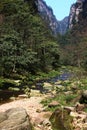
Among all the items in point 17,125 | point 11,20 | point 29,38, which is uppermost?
point 17,125

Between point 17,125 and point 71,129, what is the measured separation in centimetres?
290

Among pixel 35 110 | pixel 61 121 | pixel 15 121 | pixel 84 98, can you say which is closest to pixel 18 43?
pixel 35 110

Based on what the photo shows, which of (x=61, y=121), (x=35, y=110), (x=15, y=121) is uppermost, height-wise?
(x=15, y=121)

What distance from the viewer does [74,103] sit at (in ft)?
73.2

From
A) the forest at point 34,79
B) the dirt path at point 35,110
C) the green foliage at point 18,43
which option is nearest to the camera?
the dirt path at point 35,110

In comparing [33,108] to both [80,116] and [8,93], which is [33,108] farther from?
[8,93]

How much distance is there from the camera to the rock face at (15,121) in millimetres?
13883

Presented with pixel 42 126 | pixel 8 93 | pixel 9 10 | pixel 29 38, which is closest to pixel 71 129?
pixel 42 126

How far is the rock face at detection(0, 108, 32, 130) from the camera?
1388cm

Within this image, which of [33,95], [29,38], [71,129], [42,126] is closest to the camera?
[71,129]

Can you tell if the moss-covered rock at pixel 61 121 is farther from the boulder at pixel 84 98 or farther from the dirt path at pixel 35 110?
the boulder at pixel 84 98

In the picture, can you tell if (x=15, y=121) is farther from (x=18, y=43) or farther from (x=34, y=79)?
(x=18, y=43)

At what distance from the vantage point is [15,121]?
46.4ft

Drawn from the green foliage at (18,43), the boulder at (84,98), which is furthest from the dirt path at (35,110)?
the green foliage at (18,43)
